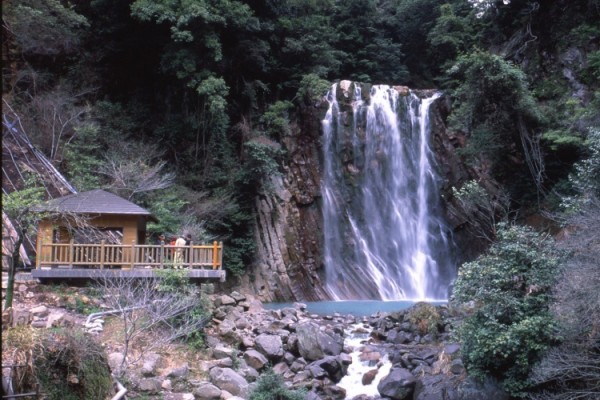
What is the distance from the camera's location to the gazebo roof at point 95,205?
14.5 metres

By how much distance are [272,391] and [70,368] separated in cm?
398

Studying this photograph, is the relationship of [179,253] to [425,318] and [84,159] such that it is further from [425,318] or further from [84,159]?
[84,159]

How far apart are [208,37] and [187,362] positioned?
13.9 meters

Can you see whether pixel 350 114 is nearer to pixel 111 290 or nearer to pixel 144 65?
pixel 144 65

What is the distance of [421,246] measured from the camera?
938 inches

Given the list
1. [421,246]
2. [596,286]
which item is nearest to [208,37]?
[421,246]

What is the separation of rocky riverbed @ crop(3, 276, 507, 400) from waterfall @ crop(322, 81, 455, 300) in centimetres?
760

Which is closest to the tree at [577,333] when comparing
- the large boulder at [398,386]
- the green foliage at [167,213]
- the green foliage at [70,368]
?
the large boulder at [398,386]

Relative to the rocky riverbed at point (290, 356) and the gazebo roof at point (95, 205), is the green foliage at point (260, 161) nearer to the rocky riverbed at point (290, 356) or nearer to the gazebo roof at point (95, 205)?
the gazebo roof at point (95, 205)

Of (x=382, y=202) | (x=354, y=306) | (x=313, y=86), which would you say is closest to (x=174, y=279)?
(x=354, y=306)

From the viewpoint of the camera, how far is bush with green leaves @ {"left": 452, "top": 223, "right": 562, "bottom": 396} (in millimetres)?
10172

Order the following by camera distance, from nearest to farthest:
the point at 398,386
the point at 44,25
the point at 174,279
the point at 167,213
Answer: the point at 398,386 < the point at 174,279 < the point at 167,213 < the point at 44,25

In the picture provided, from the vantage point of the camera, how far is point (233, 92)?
82.7 ft

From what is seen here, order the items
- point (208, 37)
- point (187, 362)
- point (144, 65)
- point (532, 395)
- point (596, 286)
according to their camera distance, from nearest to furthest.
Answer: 1. point (596, 286)
2. point (532, 395)
3. point (187, 362)
4. point (208, 37)
5. point (144, 65)
